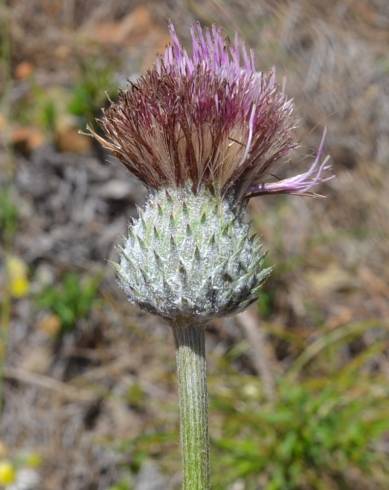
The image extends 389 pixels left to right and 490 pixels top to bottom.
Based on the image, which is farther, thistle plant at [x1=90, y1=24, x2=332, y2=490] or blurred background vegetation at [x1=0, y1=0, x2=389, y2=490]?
blurred background vegetation at [x1=0, y1=0, x2=389, y2=490]

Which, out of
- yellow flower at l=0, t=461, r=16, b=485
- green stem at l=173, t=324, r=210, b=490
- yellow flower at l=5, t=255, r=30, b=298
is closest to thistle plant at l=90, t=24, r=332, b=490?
green stem at l=173, t=324, r=210, b=490

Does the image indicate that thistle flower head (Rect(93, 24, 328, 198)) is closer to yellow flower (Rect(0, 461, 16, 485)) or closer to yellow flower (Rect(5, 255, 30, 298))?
yellow flower (Rect(0, 461, 16, 485))

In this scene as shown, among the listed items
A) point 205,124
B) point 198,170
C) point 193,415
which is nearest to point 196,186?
point 198,170

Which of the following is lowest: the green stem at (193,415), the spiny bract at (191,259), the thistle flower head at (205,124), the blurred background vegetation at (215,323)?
the green stem at (193,415)

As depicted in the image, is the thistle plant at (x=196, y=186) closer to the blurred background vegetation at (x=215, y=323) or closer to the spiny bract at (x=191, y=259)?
the spiny bract at (x=191, y=259)

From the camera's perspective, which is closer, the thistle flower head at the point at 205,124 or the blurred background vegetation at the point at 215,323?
the thistle flower head at the point at 205,124

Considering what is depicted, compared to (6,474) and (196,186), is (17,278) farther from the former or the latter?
(196,186)

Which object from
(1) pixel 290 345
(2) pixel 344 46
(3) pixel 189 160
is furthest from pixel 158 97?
(2) pixel 344 46

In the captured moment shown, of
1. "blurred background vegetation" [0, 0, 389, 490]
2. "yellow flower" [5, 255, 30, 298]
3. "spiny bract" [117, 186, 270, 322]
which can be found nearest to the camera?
"spiny bract" [117, 186, 270, 322]

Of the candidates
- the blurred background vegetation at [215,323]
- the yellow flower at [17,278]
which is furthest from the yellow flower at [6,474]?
the yellow flower at [17,278]
